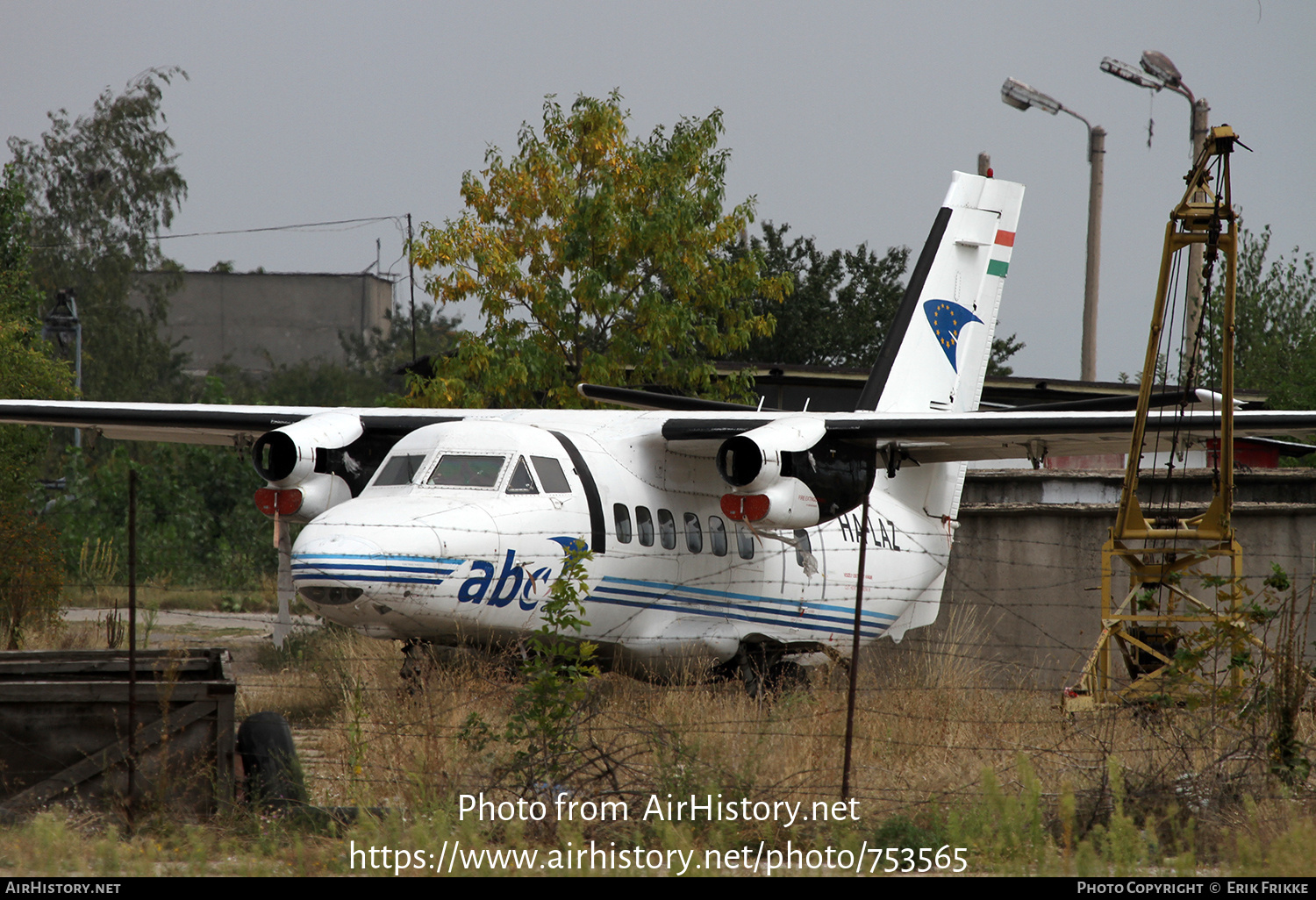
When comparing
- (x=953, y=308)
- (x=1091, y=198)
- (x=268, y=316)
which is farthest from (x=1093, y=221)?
(x=268, y=316)

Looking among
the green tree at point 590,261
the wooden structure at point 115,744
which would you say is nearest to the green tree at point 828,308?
the green tree at point 590,261

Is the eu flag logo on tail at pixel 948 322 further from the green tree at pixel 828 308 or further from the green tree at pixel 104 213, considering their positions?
the green tree at pixel 104 213

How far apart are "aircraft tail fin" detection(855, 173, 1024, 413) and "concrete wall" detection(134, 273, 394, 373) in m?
52.7

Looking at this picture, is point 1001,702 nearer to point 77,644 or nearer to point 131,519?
point 131,519

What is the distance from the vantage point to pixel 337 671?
11.4 metres

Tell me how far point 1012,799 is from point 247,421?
930 centimetres

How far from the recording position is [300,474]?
37.2 feet

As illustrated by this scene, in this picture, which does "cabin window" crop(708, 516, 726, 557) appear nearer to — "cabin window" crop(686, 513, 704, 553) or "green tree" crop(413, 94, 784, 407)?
"cabin window" crop(686, 513, 704, 553)

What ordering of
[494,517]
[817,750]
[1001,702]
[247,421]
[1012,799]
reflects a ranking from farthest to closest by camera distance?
[247,421] → [1001,702] → [494,517] → [817,750] → [1012,799]

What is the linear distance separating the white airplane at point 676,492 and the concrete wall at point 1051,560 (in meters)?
0.61

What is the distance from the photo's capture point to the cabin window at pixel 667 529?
11578 mm

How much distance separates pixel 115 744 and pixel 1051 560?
10383mm

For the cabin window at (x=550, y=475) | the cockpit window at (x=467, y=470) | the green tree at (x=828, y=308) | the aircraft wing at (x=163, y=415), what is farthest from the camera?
the green tree at (x=828, y=308)
